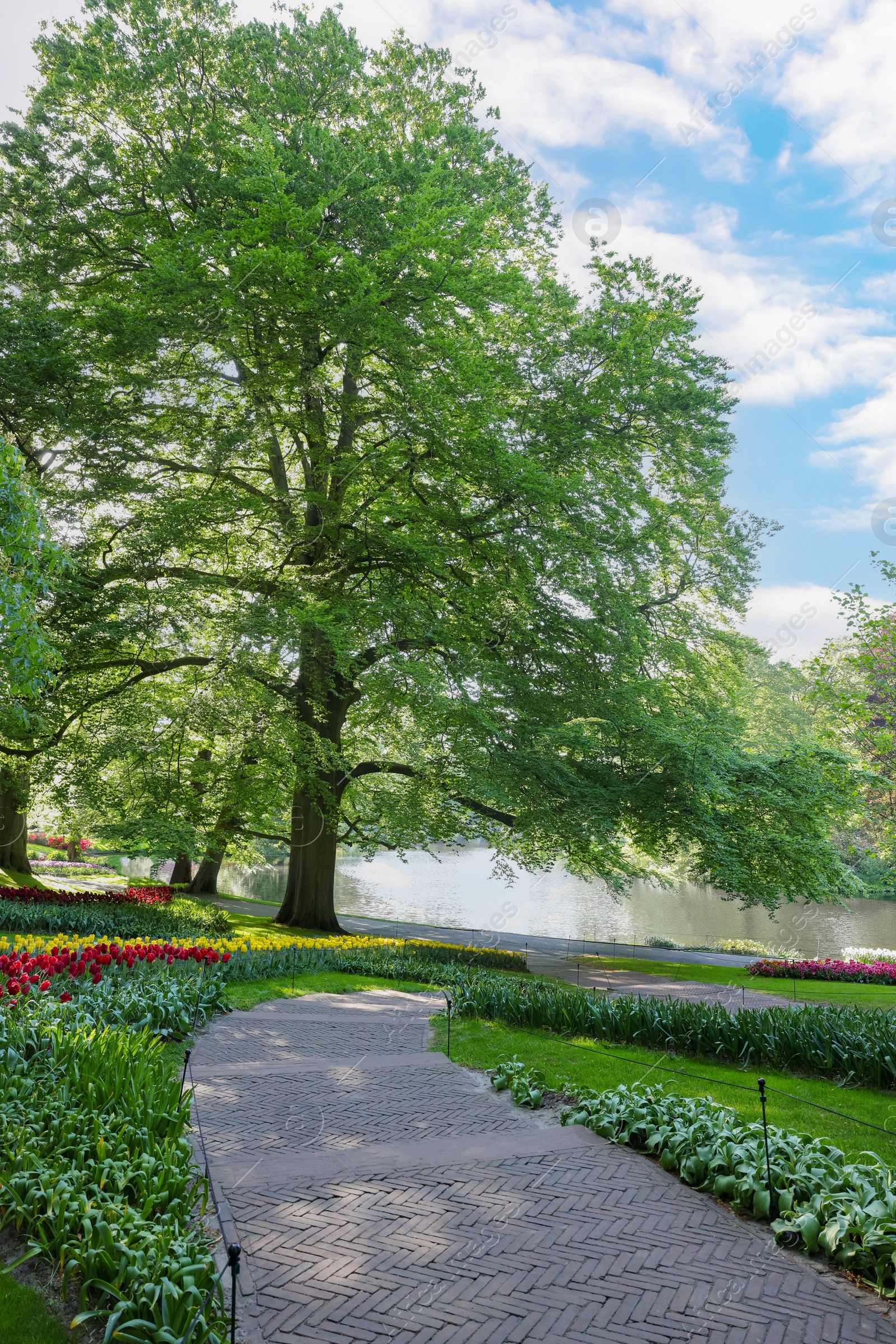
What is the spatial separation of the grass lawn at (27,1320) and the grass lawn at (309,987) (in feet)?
23.7

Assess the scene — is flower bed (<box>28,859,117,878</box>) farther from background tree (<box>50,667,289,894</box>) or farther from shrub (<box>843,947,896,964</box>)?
shrub (<box>843,947,896,964</box>)

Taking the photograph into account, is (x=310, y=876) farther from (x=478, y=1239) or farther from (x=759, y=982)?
(x=478, y=1239)

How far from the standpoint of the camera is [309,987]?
41.4ft

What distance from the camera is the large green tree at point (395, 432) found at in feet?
45.8

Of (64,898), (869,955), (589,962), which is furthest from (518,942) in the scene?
(64,898)

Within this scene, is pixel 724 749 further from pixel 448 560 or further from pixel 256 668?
pixel 256 668

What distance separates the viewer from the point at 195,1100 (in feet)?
21.3

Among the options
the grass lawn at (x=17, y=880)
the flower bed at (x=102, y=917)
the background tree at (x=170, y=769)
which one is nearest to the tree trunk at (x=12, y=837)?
the grass lawn at (x=17, y=880)

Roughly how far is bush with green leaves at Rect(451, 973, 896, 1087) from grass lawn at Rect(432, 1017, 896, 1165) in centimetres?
16

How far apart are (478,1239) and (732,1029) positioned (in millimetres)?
5528

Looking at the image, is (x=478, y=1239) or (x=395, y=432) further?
(x=395, y=432)

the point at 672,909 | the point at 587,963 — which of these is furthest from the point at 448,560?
the point at 672,909

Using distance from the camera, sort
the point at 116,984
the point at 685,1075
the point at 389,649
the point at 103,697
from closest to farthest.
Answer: the point at 685,1075
the point at 116,984
the point at 389,649
the point at 103,697

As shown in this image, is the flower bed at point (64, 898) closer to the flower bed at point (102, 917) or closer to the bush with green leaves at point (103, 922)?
the flower bed at point (102, 917)
